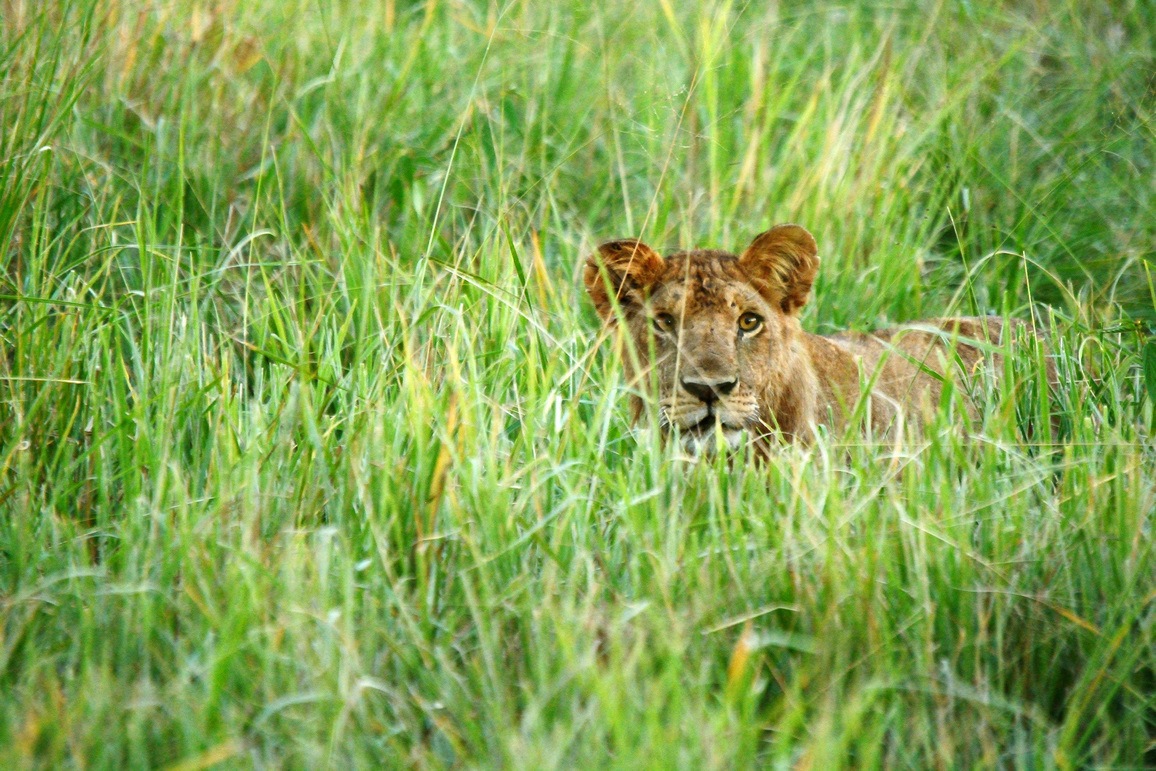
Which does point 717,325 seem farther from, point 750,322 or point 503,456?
point 503,456

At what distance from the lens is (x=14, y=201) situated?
14.2 ft

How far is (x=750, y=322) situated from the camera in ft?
13.9

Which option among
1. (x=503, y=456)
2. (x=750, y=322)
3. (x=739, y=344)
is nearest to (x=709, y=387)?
(x=739, y=344)

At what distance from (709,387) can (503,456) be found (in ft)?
2.13

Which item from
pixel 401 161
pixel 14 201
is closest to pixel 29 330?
pixel 14 201

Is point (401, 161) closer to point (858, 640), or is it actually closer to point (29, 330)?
point (29, 330)

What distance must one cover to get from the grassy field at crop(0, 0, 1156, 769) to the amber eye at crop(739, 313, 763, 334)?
0.33 meters

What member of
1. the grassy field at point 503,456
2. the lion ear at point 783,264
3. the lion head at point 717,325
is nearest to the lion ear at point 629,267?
the lion head at point 717,325

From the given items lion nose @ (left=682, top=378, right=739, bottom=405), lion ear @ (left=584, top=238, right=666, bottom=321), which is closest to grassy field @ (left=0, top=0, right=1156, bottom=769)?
lion ear @ (left=584, top=238, right=666, bottom=321)

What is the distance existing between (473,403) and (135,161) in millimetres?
2597

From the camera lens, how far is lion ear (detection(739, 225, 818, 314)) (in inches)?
169

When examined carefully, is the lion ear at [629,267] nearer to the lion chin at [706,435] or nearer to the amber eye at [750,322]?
the amber eye at [750,322]

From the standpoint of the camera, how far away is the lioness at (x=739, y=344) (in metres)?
3.95

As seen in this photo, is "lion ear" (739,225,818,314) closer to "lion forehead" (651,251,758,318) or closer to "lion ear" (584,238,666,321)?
"lion forehead" (651,251,758,318)
